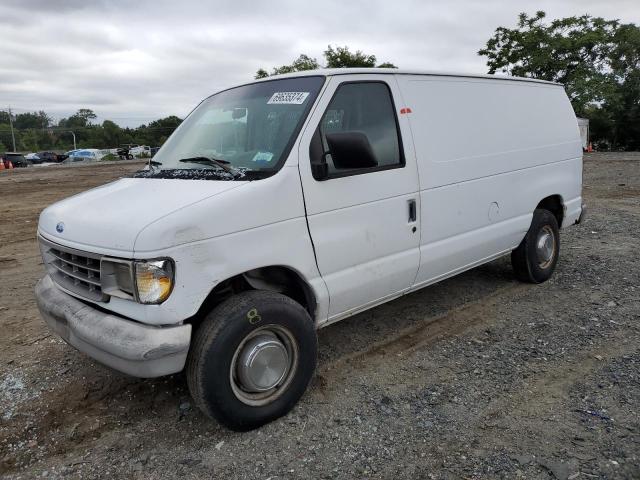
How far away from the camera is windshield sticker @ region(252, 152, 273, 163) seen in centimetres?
314

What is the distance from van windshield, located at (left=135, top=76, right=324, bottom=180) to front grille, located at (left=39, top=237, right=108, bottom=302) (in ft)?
2.62

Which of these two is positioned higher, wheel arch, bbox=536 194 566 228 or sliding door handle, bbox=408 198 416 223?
sliding door handle, bbox=408 198 416 223

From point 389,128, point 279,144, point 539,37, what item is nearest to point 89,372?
point 279,144

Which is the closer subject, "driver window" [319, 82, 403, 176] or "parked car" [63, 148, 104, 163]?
"driver window" [319, 82, 403, 176]

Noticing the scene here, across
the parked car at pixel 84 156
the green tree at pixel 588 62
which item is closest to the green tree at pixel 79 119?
the parked car at pixel 84 156

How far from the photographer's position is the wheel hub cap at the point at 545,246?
5.33 m

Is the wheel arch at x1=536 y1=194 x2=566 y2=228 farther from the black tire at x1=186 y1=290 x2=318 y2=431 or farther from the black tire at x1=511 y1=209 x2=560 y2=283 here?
the black tire at x1=186 y1=290 x2=318 y2=431

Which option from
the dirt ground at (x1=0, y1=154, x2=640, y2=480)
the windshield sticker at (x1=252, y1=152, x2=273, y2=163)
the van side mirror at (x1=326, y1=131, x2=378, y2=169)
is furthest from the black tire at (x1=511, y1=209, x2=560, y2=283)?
the windshield sticker at (x1=252, y1=152, x2=273, y2=163)

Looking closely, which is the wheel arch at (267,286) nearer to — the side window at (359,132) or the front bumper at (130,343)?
the front bumper at (130,343)

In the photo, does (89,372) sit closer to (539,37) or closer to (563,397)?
(563,397)

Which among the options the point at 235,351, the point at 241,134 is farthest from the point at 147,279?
the point at 241,134

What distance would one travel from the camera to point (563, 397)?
10.8 feet

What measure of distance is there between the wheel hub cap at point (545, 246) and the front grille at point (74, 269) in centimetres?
433

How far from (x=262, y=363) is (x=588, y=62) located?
38.1m
